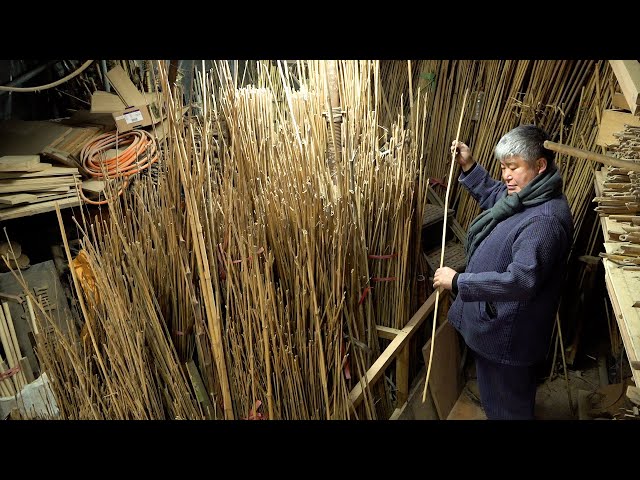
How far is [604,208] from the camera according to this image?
4.60ft

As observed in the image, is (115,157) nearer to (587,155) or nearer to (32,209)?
(32,209)

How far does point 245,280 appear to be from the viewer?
49.1 inches

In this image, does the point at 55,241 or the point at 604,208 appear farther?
the point at 55,241

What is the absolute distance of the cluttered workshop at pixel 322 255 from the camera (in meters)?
1.33

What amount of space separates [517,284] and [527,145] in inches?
16.8

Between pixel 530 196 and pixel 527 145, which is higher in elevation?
pixel 527 145

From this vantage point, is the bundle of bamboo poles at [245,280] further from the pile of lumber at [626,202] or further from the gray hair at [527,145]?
the pile of lumber at [626,202]

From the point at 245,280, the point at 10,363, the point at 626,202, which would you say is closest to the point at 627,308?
the point at 626,202

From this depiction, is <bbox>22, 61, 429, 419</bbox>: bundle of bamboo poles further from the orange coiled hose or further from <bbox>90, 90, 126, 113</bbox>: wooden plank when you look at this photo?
<bbox>90, 90, 126, 113</bbox>: wooden plank

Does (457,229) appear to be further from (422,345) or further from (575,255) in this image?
(422,345)

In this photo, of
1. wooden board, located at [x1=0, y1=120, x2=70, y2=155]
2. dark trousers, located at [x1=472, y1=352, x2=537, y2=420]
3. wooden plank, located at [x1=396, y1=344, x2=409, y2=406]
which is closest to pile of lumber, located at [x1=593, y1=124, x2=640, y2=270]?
dark trousers, located at [x1=472, y1=352, x2=537, y2=420]

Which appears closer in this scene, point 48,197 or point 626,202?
point 626,202
